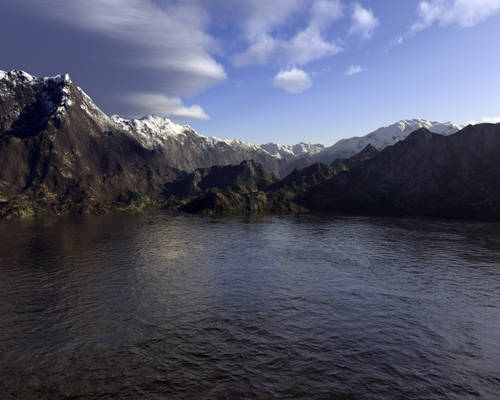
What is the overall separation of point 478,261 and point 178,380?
85.1m

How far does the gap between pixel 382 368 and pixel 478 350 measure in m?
13.4

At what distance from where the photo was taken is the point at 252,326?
4106 centimetres

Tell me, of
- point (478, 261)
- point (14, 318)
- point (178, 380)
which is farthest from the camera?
point (478, 261)

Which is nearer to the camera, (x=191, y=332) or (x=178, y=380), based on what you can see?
(x=178, y=380)

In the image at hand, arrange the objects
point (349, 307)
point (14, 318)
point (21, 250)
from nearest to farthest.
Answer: point (14, 318) < point (349, 307) < point (21, 250)

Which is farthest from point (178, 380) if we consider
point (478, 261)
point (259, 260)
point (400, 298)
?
point (478, 261)

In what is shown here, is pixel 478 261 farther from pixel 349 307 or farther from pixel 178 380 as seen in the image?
pixel 178 380

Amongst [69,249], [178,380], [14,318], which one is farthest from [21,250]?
[178,380]

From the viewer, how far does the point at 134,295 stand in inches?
2141

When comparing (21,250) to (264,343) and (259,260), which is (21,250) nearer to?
(259,260)

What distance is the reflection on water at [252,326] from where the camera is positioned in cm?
2901

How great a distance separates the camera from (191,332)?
1558 inches

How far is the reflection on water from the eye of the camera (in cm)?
2901

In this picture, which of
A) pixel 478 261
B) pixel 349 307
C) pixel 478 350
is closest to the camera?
pixel 478 350
